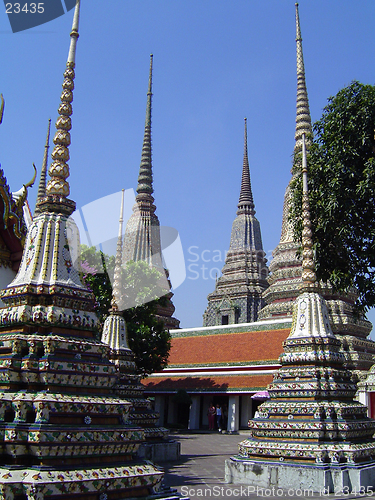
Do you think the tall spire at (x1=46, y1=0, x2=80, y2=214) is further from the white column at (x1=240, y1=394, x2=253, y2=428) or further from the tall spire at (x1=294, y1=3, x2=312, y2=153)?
the tall spire at (x1=294, y1=3, x2=312, y2=153)

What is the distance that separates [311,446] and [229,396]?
17.2 meters

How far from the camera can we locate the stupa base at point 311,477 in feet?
27.4

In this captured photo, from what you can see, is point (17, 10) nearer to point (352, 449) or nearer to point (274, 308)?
point (352, 449)

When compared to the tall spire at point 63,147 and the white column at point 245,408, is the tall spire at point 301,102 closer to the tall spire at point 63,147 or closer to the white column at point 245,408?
the white column at point 245,408

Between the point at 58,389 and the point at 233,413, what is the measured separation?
20.7 meters

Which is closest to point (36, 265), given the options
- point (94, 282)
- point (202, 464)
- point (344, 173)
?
point (202, 464)

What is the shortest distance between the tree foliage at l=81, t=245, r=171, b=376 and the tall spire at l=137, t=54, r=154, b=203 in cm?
2169

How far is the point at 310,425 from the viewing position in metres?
9.03

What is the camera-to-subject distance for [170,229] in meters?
43.6

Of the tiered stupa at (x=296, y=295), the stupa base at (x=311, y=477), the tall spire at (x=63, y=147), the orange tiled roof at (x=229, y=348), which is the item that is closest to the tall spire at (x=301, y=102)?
the tiered stupa at (x=296, y=295)

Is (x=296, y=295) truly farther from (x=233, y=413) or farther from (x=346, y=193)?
(x=346, y=193)

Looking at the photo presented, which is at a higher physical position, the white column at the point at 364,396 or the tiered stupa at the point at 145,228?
the tiered stupa at the point at 145,228

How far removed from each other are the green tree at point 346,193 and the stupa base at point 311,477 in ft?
18.0

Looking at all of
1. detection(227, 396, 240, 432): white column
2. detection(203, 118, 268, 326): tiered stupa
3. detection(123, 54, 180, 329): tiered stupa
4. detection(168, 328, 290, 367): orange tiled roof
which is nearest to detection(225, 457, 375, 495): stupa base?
detection(227, 396, 240, 432): white column
